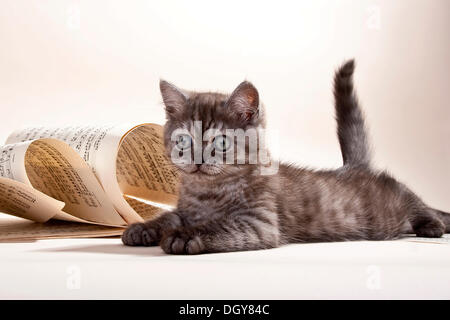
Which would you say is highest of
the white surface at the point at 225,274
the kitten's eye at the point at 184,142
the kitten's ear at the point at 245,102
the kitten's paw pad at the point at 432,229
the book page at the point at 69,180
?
the kitten's ear at the point at 245,102

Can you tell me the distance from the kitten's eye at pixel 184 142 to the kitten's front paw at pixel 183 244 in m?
0.27

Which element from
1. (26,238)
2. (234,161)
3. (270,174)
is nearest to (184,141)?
(234,161)

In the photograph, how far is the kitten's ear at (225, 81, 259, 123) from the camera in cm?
152

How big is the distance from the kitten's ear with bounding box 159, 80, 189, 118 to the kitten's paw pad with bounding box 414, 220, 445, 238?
2.88ft

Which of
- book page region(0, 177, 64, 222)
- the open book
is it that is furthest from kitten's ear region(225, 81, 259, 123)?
book page region(0, 177, 64, 222)

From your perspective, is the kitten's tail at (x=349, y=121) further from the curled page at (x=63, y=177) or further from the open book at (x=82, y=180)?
the curled page at (x=63, y=177)

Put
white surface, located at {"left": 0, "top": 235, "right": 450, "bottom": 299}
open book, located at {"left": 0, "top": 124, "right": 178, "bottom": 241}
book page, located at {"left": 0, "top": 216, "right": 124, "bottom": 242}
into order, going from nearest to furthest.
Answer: white surface, located at {"left": 0, "top": 235, "right": 450, "bottom": 299}
book page, located at {"left": 0, "top": 216, "right": 124, "bottom": 242}
open book, located at {"left": 0, "top": 124, "right": 178, "bottom": 241}

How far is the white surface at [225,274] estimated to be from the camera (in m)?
1.00

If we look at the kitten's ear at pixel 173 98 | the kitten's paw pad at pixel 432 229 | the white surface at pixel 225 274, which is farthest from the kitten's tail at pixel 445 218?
the kitten's ear at pixel 173 98

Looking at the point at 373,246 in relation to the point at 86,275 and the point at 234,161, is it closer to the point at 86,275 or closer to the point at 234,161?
the point at 234,161

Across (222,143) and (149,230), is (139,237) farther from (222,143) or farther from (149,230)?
(222,143)

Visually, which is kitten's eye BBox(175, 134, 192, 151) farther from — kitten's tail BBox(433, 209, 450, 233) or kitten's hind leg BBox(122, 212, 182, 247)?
kitten's tail BBox(433, 209, 450, 233)
